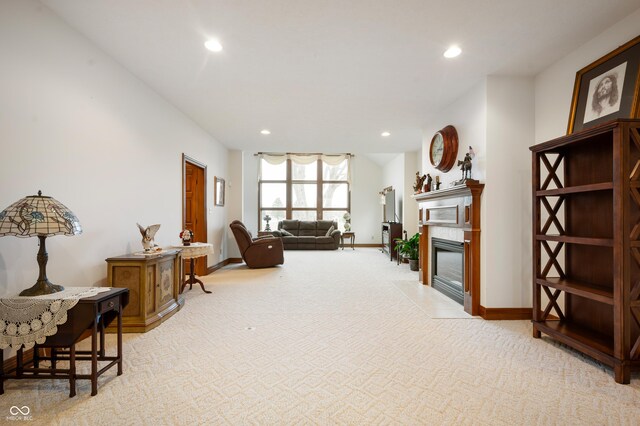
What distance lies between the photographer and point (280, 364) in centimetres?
229

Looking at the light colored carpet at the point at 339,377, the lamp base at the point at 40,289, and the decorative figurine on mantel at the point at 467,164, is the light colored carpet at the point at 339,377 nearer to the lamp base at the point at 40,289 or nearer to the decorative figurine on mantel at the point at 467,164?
the lamp base at the point at 40,289

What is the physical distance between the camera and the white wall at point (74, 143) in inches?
83.7

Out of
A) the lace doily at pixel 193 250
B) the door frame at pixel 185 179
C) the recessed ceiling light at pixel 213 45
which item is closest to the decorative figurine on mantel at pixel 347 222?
the door frame at pixel 185 179

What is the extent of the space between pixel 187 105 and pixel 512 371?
4693 millimetres

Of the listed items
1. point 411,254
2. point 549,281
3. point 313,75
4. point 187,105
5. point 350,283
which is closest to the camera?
point 549,281

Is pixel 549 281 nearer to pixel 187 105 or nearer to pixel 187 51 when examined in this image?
pixel 187 51

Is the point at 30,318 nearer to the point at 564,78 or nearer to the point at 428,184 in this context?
the point at 428,184

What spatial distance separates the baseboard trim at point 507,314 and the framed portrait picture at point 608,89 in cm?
186

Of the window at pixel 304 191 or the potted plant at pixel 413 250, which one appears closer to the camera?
the potted plant at pixel 413 250

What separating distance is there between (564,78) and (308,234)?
27.0 feet

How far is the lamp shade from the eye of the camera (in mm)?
1806

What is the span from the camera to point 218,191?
20.9ft

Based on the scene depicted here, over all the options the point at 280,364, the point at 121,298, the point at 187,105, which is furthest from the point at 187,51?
→ the point at 280,364

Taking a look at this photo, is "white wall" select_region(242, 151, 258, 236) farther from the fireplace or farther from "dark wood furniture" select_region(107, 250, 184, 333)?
"dark wood furniture" select_region(107, 250, 184, 333)
